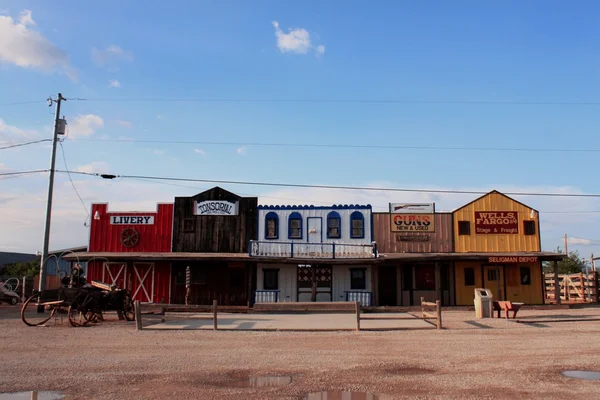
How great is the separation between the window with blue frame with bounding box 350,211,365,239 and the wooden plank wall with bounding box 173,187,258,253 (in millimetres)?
5080

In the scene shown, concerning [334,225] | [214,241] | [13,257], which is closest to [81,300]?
[214,241]

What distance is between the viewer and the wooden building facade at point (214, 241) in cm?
2805

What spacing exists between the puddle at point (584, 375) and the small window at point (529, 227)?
19457 millimetres

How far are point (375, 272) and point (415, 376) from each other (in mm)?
17234

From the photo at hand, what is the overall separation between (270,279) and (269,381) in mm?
18848

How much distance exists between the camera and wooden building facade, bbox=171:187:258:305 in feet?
92.0

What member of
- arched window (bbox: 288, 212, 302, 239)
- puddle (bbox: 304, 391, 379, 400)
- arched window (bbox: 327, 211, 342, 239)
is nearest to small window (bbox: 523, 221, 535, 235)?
arched window (bbox: 327, 211, 342, 239)

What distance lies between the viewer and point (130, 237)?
29.0 m

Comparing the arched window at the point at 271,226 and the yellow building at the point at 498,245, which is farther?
the arched window at the point at 271,226

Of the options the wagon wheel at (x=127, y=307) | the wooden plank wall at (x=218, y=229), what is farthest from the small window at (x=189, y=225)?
the wagon wheel at (x=127, y=307)

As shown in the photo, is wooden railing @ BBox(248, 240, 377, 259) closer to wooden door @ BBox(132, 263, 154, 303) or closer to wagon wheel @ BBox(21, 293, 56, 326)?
wooden door @ BBox(132, 263, 154, 303)

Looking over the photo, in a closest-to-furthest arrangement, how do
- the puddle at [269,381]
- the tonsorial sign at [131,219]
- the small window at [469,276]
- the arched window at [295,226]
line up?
the puddle at [269,381]
the small window at [469,276]
the arched window at [295,226]
the tonsorial sign at [131,219]

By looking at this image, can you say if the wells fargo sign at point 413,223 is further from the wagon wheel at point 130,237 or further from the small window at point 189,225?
the wagon wheel at point 130,237

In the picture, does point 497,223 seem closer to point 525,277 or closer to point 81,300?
point 525,277
